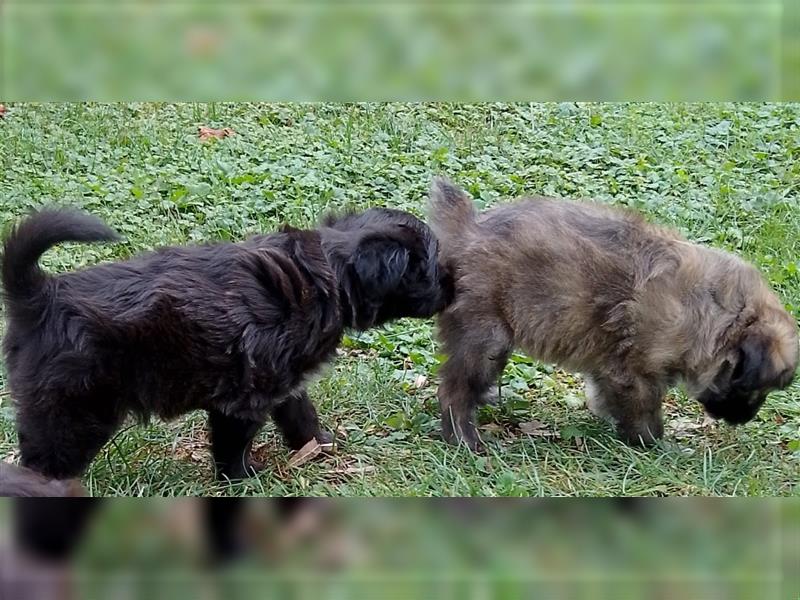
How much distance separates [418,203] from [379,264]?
2325 mm

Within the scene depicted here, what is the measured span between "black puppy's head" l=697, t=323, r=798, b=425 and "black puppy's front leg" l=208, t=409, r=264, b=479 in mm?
2282

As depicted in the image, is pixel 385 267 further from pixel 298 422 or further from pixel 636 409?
pixel 636 409

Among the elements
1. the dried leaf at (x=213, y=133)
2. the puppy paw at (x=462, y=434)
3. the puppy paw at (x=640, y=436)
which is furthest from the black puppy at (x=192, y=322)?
the dried leaf at (x=213, y=133)

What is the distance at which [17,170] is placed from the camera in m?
6.23

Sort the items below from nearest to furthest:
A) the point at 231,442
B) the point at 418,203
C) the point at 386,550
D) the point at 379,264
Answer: the point at 386,550 < the point at 231,442 < the point at 379,264 < the point at 418,203

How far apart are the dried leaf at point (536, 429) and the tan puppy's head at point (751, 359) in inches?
30.9

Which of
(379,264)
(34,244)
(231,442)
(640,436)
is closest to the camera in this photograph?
(34,244)

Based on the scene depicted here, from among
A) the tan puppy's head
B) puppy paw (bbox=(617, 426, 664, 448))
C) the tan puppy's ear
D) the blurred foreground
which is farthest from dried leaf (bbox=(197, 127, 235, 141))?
the blurred foreground

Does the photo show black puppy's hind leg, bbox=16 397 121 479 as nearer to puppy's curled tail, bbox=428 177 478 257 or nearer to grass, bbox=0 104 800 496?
grass, bbox=0 104 800 496

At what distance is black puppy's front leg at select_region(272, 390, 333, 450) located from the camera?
4363 mm

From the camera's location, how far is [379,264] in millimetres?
4207

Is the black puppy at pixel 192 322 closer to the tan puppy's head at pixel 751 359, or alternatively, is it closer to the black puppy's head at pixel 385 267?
the black puppy's head at pixel 385 267

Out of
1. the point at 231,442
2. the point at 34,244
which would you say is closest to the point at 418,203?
the point at 231,442

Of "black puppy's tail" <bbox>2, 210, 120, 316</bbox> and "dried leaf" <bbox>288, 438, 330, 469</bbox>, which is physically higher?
"black puppy's tail" <bbox>2, 210, 120, 316</bbox>
